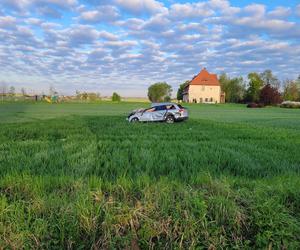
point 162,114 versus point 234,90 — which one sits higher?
point 234,90

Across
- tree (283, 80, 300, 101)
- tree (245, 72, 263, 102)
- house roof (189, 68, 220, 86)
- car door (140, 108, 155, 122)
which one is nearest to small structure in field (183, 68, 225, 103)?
house roof (189, 68, 220, 86)

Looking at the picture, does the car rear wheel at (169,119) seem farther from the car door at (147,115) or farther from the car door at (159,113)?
the car door at (147,115)

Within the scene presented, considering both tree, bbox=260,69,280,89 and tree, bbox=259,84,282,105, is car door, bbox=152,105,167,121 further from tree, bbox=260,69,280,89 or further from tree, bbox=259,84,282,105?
tree, bbox=260,69,280,89

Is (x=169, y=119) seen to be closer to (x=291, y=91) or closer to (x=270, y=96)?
(x=270, y=96)

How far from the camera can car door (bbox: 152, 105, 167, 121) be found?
20969 mm

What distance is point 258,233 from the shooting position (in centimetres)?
311

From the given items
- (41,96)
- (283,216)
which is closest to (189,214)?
(283,216)

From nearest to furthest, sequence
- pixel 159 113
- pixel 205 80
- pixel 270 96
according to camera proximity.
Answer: pixel 159 113
pixel 270 96
pixel 205 80

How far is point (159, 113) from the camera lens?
21.0 m

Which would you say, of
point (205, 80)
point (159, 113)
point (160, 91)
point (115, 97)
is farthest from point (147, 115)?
point (160, 91)

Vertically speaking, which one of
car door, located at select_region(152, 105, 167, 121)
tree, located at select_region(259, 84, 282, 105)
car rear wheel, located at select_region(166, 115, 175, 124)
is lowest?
car rear wheel, located at select_region(166, 115, 175, 124)

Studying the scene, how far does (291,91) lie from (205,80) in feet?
105

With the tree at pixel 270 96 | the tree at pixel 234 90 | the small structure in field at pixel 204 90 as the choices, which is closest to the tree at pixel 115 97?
the small structure in field at pixel 204 90

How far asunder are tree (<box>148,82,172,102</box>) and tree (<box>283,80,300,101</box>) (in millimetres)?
47822
